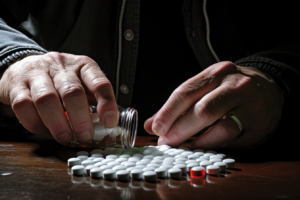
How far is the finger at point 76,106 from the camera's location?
2.26 ft

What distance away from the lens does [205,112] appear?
0.74m

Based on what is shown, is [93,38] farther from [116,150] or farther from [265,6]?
[265,6]

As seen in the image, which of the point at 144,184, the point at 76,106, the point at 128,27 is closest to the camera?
the point at 144,184

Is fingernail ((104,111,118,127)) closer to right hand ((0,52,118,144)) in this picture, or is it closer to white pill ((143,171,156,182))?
right hand ((0,52,118,144))

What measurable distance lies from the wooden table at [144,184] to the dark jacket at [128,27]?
0.77m

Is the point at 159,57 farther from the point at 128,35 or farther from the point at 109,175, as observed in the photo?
the point at 109,175

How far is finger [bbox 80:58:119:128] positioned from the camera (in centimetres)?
69

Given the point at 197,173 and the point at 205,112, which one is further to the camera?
the point at 205,112

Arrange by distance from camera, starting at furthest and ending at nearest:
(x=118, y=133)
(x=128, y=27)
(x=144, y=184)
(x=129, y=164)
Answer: (x=128, y=27)
(x=118, y=133)
(x=129, y=164)
(x=144, y=184)

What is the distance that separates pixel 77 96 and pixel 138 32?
69 centimetres

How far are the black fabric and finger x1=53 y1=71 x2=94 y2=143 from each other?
0.65 m

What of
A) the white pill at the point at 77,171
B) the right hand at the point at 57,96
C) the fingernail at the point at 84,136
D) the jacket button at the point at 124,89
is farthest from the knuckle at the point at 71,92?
the jacket button at the point at 124,89

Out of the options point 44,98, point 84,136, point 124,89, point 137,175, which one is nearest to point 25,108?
point 44,98

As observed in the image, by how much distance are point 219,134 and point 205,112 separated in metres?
0.09
